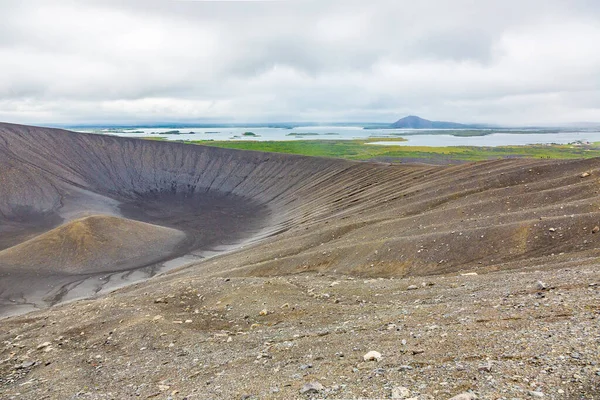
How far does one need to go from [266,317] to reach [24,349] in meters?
9.69

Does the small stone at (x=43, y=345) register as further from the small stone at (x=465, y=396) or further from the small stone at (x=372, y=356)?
the small stone at (x=465, y=396)

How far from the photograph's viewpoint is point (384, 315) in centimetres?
1269

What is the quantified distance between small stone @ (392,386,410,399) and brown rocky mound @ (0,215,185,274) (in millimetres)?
40994

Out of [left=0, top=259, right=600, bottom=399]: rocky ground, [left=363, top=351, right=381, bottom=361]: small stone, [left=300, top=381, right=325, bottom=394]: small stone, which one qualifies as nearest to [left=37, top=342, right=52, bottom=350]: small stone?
[left=0, top=259, right=600, bottom=399]: rocky ground

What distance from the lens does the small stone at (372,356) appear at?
897 cm

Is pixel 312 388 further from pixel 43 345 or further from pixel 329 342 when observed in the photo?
pixel 43 345

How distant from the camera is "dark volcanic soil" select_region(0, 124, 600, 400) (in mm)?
7863

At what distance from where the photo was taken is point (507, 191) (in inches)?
1129

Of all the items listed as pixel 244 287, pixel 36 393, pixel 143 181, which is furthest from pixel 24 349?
pixel 143 181

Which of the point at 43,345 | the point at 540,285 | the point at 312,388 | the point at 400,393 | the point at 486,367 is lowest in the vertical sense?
the point at 43,345

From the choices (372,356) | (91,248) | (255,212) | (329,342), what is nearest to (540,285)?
(372,356)

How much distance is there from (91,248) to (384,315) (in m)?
41.6

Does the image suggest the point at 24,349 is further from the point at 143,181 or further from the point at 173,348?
the point at 143,181

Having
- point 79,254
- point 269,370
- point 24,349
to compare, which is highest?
point 269,370
